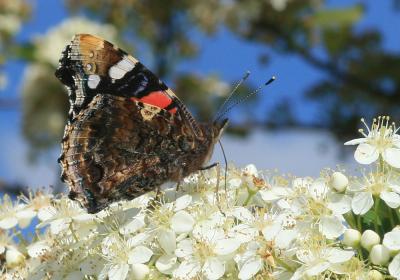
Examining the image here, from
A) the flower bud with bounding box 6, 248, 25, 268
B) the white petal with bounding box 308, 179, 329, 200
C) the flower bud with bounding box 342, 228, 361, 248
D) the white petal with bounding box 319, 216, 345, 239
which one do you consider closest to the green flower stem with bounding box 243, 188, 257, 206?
the white petal with bounding box 308, 179, 329, 200

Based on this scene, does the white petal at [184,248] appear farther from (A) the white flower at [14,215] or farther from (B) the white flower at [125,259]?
(A) the white flower at [14,215]

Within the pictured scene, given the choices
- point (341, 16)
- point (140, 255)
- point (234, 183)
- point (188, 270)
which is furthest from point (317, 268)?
point (341, 16)

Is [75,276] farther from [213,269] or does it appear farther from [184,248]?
[213,269]

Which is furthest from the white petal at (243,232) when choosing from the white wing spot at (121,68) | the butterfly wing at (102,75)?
the white wing spot at (121,68)

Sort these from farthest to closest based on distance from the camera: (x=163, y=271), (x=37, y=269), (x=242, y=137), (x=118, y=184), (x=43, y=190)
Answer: (x=242, y=137) < (x=43, y=190) < (x=118, y=184) < (x=37, y=269) < (x=163, y=271)

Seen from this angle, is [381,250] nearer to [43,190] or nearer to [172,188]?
[172,188]

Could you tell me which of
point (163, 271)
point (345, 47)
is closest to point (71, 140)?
point (163, 271)

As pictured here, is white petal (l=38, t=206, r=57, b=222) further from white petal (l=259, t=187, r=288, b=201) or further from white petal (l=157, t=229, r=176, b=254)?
white petal (l=259, t=187, r=288, b=201)
